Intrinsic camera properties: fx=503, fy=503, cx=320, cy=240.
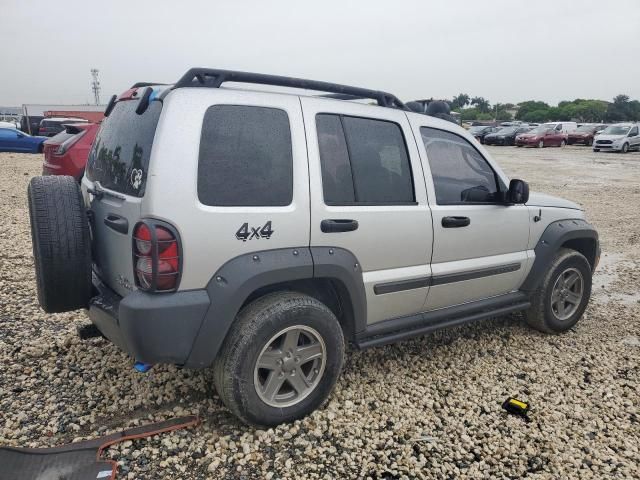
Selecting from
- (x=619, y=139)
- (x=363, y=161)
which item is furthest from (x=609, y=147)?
(x=363, y=161)

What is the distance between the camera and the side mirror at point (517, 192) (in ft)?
12.0

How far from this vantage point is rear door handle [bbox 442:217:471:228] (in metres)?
3.42

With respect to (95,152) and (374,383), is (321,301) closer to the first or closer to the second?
(374,383)

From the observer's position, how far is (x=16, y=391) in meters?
3.23

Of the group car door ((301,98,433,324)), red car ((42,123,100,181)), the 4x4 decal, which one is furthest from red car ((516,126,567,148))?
the 4x4 decal

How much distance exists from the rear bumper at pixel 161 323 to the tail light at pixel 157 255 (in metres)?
0.06

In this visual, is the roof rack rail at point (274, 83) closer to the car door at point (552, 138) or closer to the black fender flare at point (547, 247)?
the black fender flare at point (547, 247)

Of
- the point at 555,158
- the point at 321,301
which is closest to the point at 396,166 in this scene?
the point at 321,301

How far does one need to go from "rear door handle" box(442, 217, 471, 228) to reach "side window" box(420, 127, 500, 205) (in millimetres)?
121

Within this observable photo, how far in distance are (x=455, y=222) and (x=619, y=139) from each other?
28453 millimetres

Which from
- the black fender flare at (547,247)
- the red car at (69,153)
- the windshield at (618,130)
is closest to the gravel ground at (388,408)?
the black fender flare at (547,247)

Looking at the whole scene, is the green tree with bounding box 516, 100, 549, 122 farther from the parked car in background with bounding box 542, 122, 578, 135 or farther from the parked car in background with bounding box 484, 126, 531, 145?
the parked car in background with bounding box 484, 126, 531, 145

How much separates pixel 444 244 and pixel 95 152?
95.6 inches

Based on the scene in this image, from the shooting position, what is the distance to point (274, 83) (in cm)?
295
